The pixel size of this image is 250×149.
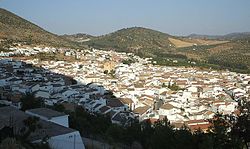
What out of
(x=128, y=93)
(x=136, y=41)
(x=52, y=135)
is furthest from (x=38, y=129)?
(x=136, y=41)

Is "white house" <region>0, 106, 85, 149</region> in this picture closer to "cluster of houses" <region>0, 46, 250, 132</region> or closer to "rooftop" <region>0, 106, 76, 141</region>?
"rooftop" <region>0, 106, 76, 141</region>

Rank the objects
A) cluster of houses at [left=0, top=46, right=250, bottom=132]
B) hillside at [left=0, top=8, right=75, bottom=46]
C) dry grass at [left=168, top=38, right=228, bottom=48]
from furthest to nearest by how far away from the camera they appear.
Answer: dry grass at [left=168, top=38, right=228, bottom=48], hillside at [left=0, top=8, right=75, bottom=46], cluster of houses at [left=0, top=46, right=250, bottom=132]

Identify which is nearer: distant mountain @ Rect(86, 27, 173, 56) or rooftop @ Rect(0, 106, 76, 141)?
Result: rooftop @ Rect(0, 106, 76, 141)

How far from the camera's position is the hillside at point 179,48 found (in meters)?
81.8

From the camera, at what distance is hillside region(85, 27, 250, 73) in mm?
81750

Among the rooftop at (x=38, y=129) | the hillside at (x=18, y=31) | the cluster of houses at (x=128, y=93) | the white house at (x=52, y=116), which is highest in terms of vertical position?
the hillside at (x=18, y=31)

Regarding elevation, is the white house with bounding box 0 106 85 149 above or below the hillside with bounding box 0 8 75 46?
below

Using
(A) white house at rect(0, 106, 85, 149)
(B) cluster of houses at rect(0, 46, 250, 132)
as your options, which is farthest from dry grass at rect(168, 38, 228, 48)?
(A) white house at rect(0, 106, 85, 149)

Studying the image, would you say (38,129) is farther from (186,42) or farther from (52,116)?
(186,42)

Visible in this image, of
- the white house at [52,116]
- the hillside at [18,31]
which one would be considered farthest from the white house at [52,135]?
the hillside at [18,31]

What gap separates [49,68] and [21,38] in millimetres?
31945

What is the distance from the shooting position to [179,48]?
121250 mm

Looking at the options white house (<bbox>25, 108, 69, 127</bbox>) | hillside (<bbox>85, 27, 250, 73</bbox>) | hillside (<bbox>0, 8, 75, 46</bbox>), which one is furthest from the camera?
hillside (<bbox>85, 27, 250, 73</bbox>)

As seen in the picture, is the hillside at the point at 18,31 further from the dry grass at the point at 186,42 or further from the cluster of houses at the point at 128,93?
the dry grass at the point at 186,42
